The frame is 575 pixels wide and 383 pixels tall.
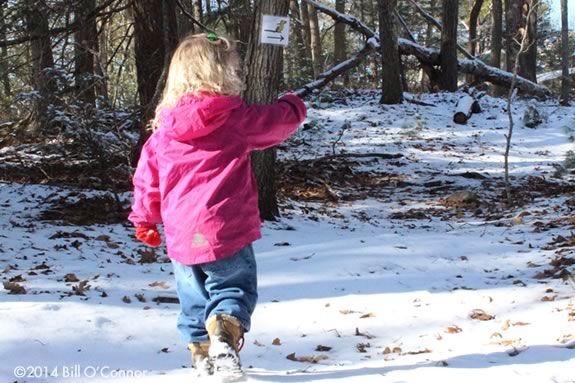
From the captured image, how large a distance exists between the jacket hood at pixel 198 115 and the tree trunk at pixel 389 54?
13.3 m

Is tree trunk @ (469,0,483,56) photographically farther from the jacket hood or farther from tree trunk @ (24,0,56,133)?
the jacket hood

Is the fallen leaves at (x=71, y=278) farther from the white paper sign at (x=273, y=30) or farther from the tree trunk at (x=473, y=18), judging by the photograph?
the tree trunk at (x=473, y=18)

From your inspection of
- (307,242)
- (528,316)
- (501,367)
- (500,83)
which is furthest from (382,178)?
(500,83)

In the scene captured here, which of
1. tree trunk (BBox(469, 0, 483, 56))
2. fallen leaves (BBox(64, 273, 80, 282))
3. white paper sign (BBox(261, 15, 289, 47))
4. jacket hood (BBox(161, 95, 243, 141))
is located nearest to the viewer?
jacket hood (BBox(161, 95, 243, 141))

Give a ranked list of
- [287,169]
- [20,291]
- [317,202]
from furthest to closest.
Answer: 1. [287,169]
2. [317,202]
3. [20,291]

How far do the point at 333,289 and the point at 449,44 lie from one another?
47.2 ft

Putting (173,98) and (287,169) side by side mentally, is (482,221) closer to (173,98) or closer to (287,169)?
(287,169)

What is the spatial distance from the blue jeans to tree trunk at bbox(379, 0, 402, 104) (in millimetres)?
13514

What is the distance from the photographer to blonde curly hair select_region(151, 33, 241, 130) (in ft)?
9.30

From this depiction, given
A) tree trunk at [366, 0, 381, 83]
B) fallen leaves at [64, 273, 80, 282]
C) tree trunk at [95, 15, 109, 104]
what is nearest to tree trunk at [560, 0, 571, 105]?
tree trunk at [366, 0, 381, 83]

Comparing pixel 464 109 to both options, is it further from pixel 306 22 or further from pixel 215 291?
pixel 215 291

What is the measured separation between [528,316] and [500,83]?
16.4 meters

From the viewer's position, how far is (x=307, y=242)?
20.7 ft

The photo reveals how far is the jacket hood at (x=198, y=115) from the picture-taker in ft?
9.14
